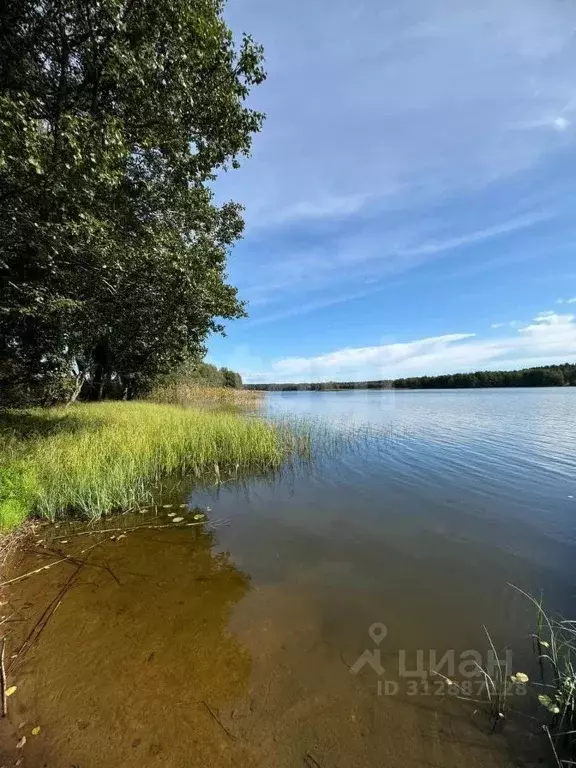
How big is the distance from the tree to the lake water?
5320mm

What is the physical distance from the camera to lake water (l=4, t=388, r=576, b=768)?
241 centimetres

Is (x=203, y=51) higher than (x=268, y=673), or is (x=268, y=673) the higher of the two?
(x=203, y=51)

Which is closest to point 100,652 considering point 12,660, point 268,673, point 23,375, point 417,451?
point 12,660

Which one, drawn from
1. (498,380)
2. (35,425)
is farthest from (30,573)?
(498,380)

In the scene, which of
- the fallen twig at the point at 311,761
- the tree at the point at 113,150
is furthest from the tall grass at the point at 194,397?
the fallen twig at the point at 311,761

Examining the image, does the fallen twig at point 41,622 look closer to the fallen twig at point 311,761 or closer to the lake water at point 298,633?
the lake water at point 298,633

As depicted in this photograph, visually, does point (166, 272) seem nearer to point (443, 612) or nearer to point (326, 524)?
point (326, 524)

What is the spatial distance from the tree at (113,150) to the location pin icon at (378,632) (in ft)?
22.6

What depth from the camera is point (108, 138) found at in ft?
18.0

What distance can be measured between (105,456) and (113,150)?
609cm

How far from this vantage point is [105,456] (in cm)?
818

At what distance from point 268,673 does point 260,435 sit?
8.83 metres

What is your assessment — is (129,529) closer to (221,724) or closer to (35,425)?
(221,724)

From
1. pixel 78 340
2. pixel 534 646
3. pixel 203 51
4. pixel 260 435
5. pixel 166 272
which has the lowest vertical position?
pixel 534 646
